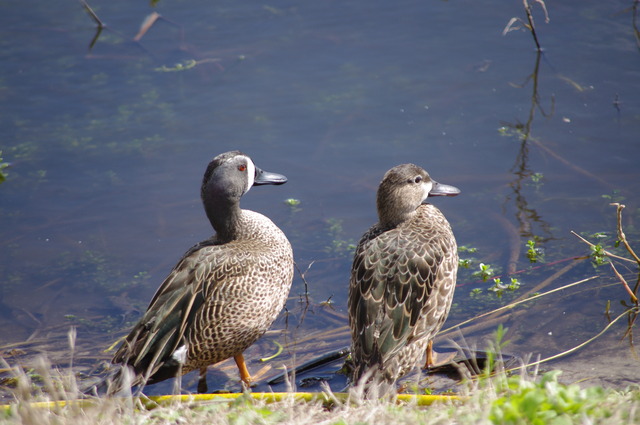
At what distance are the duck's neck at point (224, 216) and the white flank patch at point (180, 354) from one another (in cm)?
95

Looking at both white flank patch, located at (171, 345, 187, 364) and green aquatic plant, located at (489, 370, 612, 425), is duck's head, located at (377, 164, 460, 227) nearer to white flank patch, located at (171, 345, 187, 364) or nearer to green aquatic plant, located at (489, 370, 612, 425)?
white flank patch, located at (171, 345, 187, 364)

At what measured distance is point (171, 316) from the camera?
4.58 meters

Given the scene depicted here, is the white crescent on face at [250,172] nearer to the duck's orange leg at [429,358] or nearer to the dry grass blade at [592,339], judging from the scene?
the duck's orange leg at [429,358]

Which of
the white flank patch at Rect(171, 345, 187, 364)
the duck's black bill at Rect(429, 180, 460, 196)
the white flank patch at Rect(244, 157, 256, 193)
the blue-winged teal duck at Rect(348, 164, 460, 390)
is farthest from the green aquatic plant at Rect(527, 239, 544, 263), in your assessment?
the white flank patch at Rect(171, 345, 187, 364)

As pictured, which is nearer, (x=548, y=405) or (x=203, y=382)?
(x=548, y=405)

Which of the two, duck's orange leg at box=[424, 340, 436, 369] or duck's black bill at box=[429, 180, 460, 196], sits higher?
duck's black bill at box=[429, 180, 460, 196]

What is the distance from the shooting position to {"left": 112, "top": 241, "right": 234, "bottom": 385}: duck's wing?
175 inches

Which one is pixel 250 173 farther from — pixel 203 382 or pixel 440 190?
pixel 203 382

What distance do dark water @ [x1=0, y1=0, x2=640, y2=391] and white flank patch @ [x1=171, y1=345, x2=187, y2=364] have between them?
78cm

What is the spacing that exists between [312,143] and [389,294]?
11.1 ft

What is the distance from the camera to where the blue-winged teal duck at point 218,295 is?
452 cm

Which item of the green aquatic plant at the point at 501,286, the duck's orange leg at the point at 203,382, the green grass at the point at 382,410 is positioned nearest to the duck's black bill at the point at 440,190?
the green aquatic plant at the point at 501,286

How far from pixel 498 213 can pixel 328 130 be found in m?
2.10

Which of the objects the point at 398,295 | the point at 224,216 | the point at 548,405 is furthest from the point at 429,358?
the point at 548,405
